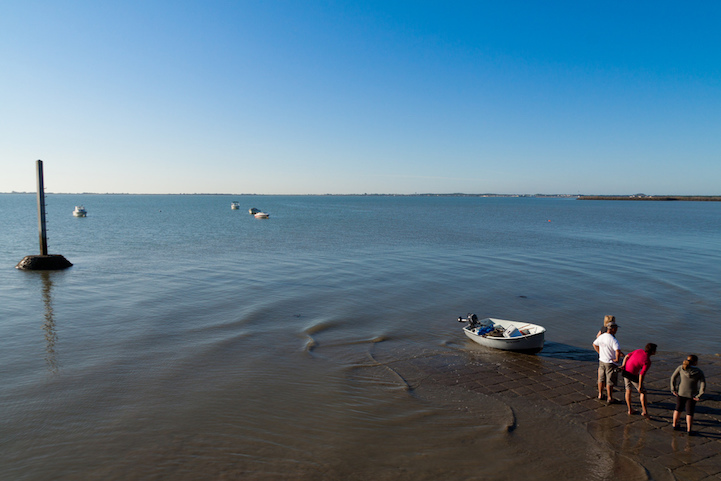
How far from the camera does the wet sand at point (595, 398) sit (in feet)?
26.6

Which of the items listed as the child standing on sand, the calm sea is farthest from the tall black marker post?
the child standing on sand

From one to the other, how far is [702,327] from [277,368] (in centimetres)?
Result: 1638

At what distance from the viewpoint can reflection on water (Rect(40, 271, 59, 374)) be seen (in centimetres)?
1299

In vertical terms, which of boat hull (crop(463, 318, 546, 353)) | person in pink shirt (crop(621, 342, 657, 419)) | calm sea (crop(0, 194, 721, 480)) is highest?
person in pink shirt (crop(621, 342, 657, 419))

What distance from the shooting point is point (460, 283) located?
25.0m

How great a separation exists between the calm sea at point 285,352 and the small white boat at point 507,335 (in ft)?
2.22

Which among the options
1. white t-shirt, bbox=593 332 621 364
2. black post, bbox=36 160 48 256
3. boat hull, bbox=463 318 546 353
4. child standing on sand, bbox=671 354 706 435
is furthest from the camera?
black post, bbox=36 160 48 256

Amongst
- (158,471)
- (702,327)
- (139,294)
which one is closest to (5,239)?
(139,294)

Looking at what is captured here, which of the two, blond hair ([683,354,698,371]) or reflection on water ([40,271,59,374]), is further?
reflection on water ([40,271,59,374])

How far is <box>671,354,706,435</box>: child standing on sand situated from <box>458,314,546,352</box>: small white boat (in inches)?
183

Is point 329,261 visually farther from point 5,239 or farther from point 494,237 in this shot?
point 5,239

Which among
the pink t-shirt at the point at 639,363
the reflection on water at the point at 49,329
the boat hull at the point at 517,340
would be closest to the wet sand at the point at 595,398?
the boat hull at the point at 517,340

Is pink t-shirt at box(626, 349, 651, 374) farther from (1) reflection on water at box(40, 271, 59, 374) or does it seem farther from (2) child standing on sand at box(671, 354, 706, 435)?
(1) reflection on water at box(40, 271, 59, 374)

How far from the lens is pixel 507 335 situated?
1448 cm
